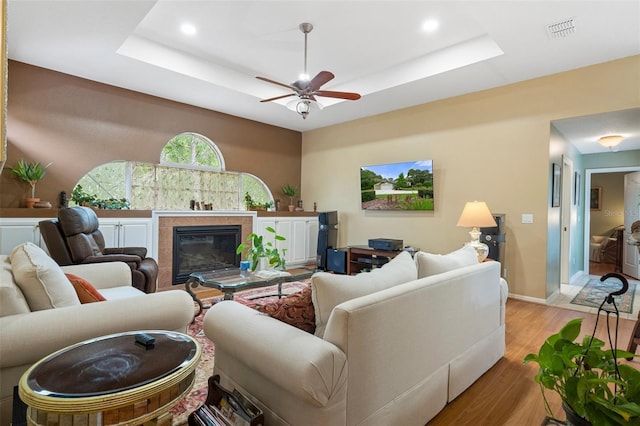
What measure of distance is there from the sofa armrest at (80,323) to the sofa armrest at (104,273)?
1376 millimetres

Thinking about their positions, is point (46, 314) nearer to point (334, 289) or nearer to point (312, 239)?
point (334, 289)

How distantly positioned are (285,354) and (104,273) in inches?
92.3

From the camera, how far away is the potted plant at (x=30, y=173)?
391 centimetres

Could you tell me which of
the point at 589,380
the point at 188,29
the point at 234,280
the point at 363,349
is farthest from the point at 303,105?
the point at 589,380

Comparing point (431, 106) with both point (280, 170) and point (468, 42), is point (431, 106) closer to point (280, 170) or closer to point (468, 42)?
point (468, 42)

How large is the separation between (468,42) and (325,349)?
406 centimetres

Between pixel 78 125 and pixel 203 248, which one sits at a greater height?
pixel 78 125

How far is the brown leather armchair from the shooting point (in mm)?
3086

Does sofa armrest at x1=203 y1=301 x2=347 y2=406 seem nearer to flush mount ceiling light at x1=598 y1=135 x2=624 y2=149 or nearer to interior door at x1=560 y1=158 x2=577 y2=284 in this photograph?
interior door at x1=560 y1=158 x2=577 y2=284

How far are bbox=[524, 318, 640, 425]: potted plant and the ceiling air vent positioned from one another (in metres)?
3.30

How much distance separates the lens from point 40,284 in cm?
157

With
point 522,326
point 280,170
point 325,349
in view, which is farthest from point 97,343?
point 280,170

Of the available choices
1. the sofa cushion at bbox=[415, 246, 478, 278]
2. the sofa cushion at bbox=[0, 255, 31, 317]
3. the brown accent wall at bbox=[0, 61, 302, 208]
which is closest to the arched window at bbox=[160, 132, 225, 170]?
the brown accent wall at bbox=[0, 61, 302, 208]

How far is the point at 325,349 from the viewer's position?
1.23 meters
